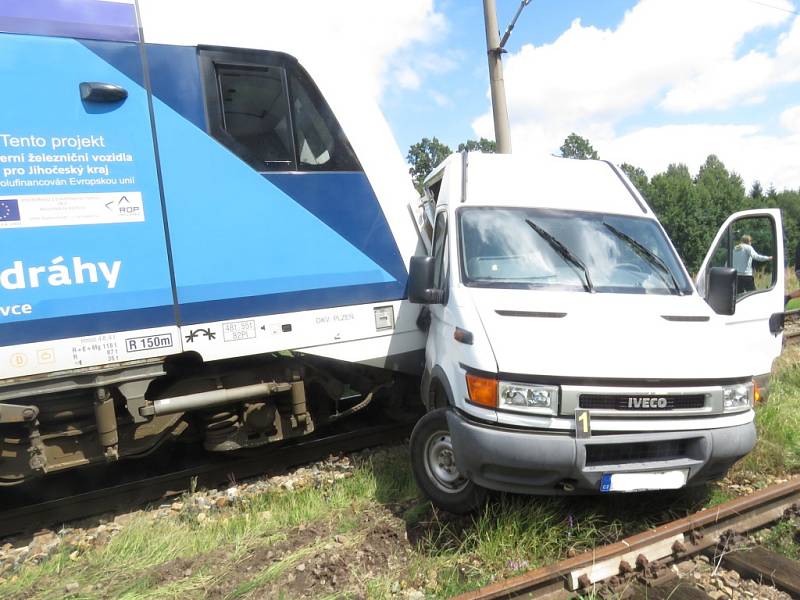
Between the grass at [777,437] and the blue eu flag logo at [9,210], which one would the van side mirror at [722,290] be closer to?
the grass at [777,437]

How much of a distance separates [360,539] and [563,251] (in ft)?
8.31

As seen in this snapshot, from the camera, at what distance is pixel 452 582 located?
3135 millimetres

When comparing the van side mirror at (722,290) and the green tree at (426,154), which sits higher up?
the green tree at (426,154)

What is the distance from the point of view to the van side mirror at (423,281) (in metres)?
4.13

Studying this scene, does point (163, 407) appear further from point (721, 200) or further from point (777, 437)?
point (721, 200)

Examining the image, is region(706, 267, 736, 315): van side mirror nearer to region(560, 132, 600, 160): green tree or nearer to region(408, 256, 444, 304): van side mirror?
region(408, 256, 444, 304): van side mirror

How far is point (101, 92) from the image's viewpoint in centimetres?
374

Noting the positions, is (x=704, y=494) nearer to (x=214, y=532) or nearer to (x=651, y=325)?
(x=651, y=325)

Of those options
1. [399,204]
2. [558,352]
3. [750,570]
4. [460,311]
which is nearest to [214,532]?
[460,311]

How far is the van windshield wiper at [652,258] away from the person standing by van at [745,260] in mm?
1670

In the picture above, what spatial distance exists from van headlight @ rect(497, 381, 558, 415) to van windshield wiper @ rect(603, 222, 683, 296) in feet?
5.34

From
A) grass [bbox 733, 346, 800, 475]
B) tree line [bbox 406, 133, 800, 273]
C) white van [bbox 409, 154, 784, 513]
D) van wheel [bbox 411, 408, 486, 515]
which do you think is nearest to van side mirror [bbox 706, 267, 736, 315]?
white van [bbox 409, 154, 784, 513]

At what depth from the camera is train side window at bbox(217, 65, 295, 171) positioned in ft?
13.9

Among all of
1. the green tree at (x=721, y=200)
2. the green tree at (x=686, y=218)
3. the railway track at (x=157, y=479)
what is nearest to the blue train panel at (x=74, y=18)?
the railway track at (x=157, y=479)
